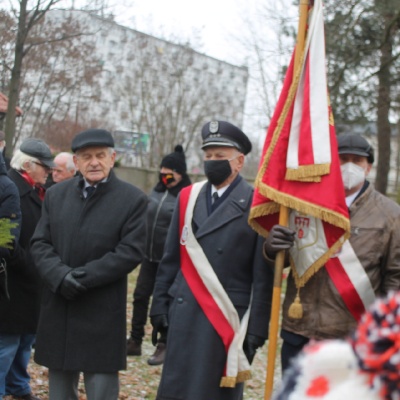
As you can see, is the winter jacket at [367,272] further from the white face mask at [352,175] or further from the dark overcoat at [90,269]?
the dark overcoat at [90,269]

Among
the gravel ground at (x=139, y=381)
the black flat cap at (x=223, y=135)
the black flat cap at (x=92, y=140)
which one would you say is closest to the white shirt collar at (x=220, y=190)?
the black flat cap at (x=223, y=135)

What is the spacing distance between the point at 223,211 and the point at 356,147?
0.90m

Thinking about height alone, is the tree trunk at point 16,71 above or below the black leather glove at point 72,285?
above

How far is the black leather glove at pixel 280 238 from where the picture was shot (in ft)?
13.4

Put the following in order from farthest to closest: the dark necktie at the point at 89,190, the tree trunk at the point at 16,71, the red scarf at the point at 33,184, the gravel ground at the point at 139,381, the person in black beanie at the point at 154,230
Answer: the tree trunk at the point at 16,71, the person in black beanie at the point at 154,230, the gravel ground at the point at 139,381, the red scarf at the point at 33,184, the dark necktie at the point at 89,190

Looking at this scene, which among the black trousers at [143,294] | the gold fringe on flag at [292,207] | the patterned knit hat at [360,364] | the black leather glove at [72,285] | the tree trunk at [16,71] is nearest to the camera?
the patterned knit hat at [360,364]

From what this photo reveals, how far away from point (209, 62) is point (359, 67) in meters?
25.0

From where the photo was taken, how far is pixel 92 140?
15.6 feet

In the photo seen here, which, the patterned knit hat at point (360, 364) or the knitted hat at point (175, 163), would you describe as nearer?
the patterned knit hat at point (360, 364)

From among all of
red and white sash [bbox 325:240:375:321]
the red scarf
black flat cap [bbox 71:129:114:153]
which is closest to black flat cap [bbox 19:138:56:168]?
the red scarf

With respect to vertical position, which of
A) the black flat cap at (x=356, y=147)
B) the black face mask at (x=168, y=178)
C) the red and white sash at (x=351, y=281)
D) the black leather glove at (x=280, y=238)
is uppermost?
the black flat cap at (x=356, y=147)

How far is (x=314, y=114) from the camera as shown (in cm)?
434

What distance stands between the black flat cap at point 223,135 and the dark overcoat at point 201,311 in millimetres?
376

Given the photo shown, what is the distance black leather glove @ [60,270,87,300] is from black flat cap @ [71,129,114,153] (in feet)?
2.77
